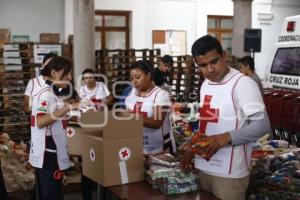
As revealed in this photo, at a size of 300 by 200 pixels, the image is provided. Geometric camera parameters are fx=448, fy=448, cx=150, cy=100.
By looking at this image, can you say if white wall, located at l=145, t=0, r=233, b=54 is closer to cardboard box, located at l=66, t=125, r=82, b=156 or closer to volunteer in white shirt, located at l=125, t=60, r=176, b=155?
cardboard box, located at l=66, t=125, r=82, b=156

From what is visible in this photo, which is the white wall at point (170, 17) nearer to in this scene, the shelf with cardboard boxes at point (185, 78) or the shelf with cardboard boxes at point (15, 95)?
the shelf with cardboard boxes at point (185, 78)

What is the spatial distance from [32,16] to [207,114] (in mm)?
10187

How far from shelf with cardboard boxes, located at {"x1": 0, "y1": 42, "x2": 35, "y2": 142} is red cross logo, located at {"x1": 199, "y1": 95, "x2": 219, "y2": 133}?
7.00m

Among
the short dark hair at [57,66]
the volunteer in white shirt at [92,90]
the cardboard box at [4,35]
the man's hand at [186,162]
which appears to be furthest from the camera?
the cardboard box at [4,35]

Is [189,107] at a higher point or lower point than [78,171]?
higher

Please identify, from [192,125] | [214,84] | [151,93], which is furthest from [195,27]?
[214,84]

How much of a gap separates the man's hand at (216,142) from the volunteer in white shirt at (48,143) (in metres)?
1.29

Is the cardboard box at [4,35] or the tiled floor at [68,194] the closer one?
the tiled floor at [68,194]

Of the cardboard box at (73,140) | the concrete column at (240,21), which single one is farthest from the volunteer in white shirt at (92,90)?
the concrete column at (240,21)

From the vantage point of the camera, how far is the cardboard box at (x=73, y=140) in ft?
14.2

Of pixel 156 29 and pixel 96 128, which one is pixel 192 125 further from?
pixel 156 29

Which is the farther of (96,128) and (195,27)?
(195,27)

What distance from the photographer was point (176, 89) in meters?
11.7

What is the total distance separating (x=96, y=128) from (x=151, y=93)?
86cm
